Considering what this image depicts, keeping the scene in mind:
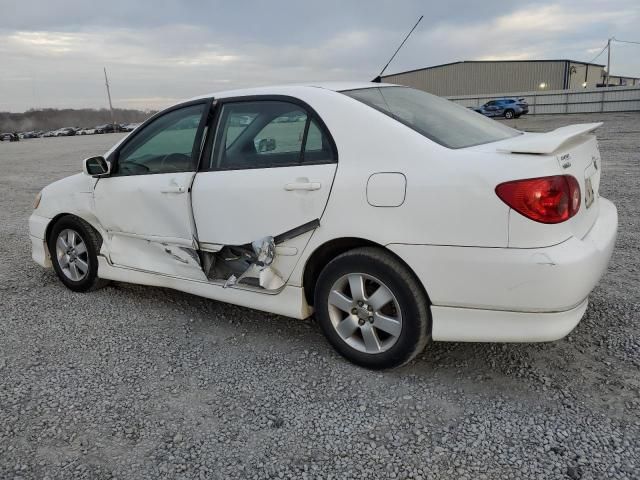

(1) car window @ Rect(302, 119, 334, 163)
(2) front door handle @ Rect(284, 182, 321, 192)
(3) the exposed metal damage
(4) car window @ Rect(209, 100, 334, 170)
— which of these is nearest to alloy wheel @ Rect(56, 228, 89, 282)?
(3) the exposed metal damage

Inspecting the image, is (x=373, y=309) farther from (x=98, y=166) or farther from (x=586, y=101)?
(x=586, y=101)

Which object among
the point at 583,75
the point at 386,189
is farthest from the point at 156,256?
the point at 583,75

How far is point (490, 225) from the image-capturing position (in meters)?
2.48

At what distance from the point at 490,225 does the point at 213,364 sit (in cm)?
185

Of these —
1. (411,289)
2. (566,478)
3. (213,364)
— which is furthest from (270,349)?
(566,478)

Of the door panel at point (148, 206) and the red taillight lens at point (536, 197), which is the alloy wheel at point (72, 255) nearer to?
the door panel at point (148, 206)

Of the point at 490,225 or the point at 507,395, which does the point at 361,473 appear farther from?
the point at 490,225

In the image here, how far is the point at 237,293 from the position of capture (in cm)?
343

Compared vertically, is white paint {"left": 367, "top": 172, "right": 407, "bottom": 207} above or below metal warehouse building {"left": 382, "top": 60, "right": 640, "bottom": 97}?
below

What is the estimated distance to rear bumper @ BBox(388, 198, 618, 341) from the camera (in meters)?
2.45

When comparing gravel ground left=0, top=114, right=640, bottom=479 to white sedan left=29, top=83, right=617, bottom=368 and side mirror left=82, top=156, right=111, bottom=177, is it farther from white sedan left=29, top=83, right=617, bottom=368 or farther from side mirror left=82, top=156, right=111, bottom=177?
side mirror left=82, top=156, right=111, bottom=177

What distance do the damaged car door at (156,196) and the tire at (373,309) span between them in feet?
3.45

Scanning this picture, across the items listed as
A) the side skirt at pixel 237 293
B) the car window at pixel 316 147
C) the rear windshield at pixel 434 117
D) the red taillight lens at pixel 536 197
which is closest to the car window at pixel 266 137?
the car window at pixel 316 147

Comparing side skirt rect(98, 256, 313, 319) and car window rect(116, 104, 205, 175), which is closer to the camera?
side skirt rect(98, 256, 313, 319)
